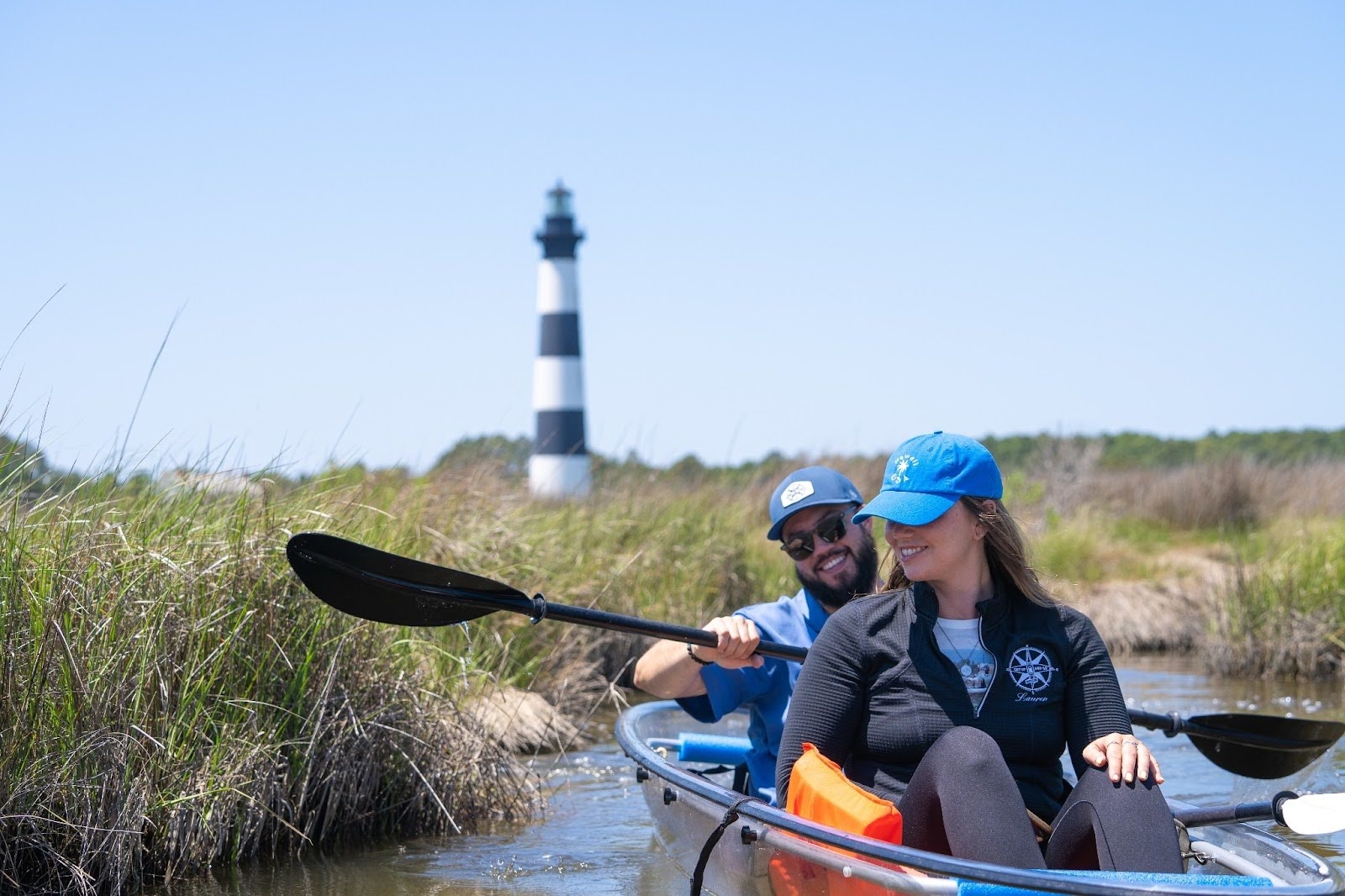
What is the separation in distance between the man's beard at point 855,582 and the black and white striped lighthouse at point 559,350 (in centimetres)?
1544

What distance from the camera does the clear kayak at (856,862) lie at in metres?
2.74

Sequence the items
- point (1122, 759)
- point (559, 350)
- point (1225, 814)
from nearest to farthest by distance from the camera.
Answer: point (1122, 759) < point (1225, 814) < point (559, 350)

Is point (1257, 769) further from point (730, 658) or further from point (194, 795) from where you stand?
point (194, 795)

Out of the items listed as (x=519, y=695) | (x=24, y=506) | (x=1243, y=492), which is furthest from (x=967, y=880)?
(x=1243, y=492)

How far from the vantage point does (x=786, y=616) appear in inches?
178

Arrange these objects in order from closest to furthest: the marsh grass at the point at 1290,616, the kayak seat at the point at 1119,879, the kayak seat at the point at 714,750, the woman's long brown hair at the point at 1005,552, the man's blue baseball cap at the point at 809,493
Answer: the kayak seat at the point at 1119,879, the woman's long brown hair at the point at 1005,552, the man's blue baseball cap at the point at 809,493, the kayak seat at the point at 714,750, the marsh grass at the point at 1290,616

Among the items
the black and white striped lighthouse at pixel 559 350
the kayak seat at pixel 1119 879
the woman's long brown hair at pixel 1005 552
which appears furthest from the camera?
the black and white striped lighthouse at pixel 559 350

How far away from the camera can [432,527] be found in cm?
683

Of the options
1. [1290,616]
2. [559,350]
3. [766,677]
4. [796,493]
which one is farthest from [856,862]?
[559,350]

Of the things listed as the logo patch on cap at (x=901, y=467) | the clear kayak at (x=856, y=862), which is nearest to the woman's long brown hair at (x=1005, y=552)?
the logo patch on cap at (x=901, y=467)

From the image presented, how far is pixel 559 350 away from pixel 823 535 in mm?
17149

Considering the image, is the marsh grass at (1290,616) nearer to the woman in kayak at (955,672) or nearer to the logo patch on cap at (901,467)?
the woman in kayak at (955,672)

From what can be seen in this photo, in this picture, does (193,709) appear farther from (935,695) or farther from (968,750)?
(968,750)

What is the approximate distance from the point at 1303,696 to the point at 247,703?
21.7ft
